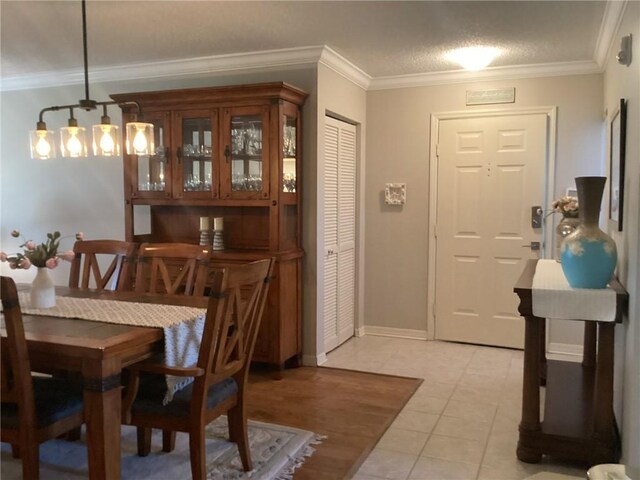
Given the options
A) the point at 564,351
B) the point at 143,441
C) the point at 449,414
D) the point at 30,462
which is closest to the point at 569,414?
the point at 449,414

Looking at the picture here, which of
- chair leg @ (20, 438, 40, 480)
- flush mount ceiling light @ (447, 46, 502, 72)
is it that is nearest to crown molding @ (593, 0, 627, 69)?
flush mount ceiling light @ (447, 46, 502, 72)

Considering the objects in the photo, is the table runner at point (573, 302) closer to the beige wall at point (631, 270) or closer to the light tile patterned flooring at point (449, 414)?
the beige wall at point (631, 270)

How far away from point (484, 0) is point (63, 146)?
2.36 meters

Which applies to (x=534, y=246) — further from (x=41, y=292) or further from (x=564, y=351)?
(x=41, y=292)

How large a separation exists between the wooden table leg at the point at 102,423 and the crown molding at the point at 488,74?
3655mm

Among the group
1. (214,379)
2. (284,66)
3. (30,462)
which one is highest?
(284,66)

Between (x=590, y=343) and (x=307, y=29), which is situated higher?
(x=307, y=29)

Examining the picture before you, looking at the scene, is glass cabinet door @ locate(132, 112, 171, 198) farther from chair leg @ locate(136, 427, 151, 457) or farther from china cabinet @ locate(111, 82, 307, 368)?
chair leg @ locate(136, 427, 151, 457)

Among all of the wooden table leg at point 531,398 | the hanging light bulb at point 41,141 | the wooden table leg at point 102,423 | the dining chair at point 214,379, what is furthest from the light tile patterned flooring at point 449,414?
the hanging light bulb at point 41,141

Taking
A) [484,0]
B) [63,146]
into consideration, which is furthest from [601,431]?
[63,146]

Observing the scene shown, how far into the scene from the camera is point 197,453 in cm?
224

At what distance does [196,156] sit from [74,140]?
1.54 metres

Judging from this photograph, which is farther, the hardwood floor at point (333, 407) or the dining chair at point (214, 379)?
the hardwood floor at point (333, 407)

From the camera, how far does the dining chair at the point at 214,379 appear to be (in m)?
2.19
